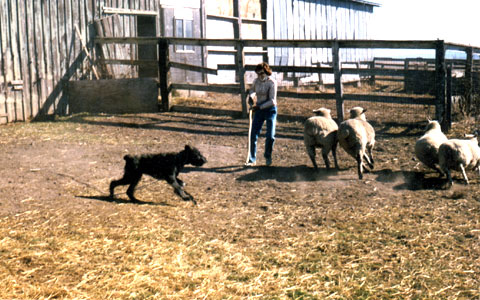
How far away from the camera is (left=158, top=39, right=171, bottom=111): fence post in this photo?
47.1ft

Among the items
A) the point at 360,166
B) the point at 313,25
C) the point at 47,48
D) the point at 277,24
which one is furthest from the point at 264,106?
the point at 313,25

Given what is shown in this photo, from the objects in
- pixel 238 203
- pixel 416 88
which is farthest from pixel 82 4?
pixel 238 203

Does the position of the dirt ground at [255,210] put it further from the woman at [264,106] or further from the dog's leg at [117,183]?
the woman at [264,106]

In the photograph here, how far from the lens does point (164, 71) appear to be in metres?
14.4

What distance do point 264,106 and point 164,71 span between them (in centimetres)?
595

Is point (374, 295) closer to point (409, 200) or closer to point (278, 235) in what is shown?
point (278, 235)

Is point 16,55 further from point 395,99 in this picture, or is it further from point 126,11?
point 395,99

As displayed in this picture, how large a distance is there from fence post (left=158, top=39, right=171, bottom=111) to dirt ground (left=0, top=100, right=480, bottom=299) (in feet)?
12.1

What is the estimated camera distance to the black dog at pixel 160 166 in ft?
22.0

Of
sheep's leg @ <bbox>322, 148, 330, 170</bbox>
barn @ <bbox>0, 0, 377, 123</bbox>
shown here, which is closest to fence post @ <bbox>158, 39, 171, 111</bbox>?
barn @ <bbox>0, 0, 377, 123</bbox>

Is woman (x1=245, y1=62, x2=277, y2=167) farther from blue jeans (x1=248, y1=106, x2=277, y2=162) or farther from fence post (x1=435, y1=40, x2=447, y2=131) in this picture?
fence post (x1=435, y1=40, x2=447, y2=131)

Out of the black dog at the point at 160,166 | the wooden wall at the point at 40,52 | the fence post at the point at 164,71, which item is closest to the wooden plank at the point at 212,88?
the fence post at the point at 164,71

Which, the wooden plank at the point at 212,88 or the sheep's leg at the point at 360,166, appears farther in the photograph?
the wooden plank at the point at 212,88

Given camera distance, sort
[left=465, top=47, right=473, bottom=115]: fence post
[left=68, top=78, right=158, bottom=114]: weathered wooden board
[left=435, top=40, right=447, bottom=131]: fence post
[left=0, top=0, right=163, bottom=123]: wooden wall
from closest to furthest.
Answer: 1. [left=435, top=40, right=447, bottom=131]: fence post
2. [left=465, top=47, right=473, bottom=115]: fence post
3. [left=0, top=0, right=163, bottom=123]: wooden wall
4. [left=68, top=78, right=158, bottom=114]: weathered wooden board
